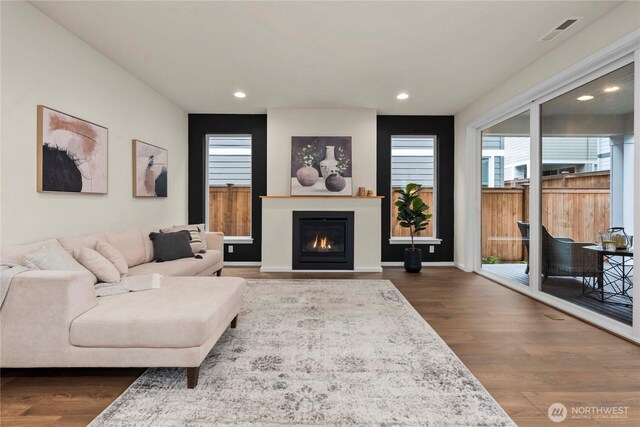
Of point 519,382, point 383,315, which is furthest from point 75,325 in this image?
A: point 519,382

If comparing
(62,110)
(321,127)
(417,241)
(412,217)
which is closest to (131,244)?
(62,110)

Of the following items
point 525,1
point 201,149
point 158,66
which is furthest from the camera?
point 201,149

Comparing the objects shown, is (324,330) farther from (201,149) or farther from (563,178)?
(201,149)

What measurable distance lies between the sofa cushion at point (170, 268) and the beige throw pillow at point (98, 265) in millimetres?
417

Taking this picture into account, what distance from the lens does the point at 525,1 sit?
2557 mm

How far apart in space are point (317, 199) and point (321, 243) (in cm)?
76

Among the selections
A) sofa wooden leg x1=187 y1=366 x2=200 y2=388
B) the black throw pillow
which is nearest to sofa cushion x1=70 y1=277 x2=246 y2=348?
sofa wooden leg x1=187 y1=366 x2=200 y2=388

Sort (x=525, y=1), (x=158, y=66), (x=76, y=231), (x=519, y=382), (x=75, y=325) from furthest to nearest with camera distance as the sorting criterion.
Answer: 1. (x=158, y=66)
2. (x=76, y=231)
3. (x=525, y=1)
4. (x=519, y=382)
5. (x=75, y=325)

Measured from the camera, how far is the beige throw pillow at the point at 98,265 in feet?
8.68

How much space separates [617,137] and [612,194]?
51 cm

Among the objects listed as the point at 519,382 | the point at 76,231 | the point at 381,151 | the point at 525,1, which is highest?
the point at 525,1

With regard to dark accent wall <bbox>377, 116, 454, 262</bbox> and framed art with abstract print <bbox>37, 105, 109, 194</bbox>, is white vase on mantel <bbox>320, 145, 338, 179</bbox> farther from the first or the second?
framed art with abstract print <bbox>37, 105, 109, 194</bbox>

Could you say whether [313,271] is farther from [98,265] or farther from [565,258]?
[565,258]

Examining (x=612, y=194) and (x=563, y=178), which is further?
(x=563, y=178)
